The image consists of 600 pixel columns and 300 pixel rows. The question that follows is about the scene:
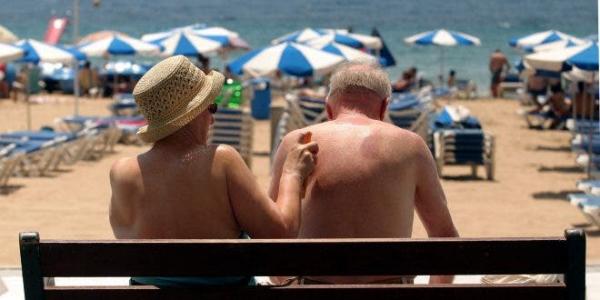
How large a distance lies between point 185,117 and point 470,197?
923 centimetres

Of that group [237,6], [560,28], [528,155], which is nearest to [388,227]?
Result: [528,155]

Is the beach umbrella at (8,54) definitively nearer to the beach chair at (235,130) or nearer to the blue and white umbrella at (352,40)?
the beach chair at (235,130)

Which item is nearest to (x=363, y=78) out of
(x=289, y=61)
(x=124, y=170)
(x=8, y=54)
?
(x=124, y=170)

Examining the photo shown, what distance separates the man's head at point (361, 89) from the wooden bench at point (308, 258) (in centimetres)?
82

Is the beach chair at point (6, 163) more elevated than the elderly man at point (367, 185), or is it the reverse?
the elderly man at point (367, 185)

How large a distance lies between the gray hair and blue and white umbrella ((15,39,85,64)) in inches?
592

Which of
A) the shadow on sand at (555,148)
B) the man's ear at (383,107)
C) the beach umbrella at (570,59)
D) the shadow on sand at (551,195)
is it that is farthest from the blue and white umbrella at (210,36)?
the man's ear at (383,107)

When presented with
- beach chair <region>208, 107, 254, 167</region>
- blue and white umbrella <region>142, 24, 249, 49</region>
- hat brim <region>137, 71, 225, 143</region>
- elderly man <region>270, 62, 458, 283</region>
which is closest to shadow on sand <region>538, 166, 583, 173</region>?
beach chair <region>208, 107, 254, 167</region>

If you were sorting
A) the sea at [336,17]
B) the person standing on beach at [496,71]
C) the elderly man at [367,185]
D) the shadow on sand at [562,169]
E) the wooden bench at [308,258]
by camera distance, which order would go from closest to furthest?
the wooden bench at [308,258], the elderly man at [367,185], the shadow on sand at [562,169], the person standing on beach at [496,71], the sea at [336,17]

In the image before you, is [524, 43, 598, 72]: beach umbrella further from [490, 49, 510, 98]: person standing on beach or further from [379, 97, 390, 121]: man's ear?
[490, 49, 510, 98]: person standing on beach

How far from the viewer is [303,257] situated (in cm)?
289

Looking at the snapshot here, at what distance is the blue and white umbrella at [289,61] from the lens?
15461 millimetres

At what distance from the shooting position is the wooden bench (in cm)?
288

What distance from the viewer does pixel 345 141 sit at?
347 centimetres
